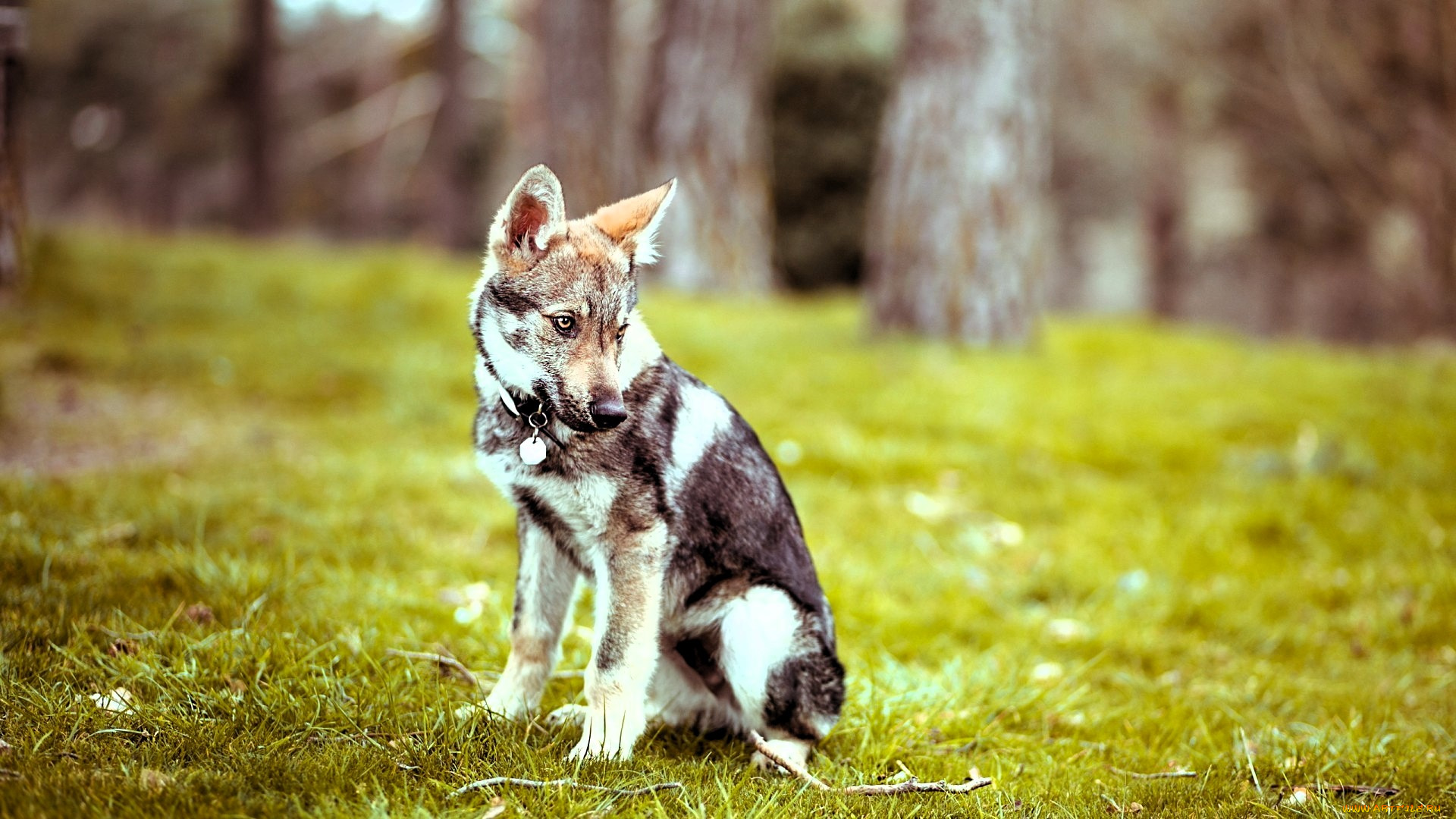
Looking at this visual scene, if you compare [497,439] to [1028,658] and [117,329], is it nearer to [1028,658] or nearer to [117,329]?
[1028,658]

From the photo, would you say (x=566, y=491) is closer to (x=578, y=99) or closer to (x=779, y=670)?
(x=779, y=670)

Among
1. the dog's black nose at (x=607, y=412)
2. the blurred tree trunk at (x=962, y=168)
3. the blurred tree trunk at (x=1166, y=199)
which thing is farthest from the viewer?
the blurred tree trunk at (x=1166, y=199)

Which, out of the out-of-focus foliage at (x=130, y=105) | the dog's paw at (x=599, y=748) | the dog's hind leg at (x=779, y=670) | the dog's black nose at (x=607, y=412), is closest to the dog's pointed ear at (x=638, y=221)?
the dog's black nose at (x=607, y=412)

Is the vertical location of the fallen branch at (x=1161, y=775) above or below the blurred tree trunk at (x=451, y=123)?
below

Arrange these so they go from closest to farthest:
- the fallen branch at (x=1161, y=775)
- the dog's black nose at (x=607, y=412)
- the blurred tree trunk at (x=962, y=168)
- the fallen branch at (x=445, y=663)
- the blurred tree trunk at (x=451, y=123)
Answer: the dog's black nose at (x=607, y=412) < the fallen branch at (x=1161, y=775) < the fallen branch at (x=445, y=663) < the blurred tree trunk at (x=962, y=168) < the blurred tree trunk at (x=451, y=123)

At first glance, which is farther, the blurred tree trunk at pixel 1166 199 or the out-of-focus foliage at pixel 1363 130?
the blurred tree trunk at pixel 1166 199

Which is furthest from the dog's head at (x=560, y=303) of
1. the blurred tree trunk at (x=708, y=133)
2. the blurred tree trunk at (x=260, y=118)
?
the blurred tree trunk at (x=260, y=118)

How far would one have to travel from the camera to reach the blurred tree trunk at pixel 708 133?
39.1 ft

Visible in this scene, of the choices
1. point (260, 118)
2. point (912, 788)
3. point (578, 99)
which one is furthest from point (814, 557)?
point (260, 118)

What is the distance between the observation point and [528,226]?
3172 millimetres

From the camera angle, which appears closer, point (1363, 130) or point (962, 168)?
point (962, 168)

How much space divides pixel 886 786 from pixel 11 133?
6.26 metres

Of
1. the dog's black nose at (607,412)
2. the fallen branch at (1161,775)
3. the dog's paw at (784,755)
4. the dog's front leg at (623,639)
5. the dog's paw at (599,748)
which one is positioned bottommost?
the fallen branch at (1161,775)

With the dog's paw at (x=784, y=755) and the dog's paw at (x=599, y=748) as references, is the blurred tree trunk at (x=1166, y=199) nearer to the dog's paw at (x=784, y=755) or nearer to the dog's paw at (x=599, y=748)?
the dog's paw at (x=784, y=755)
